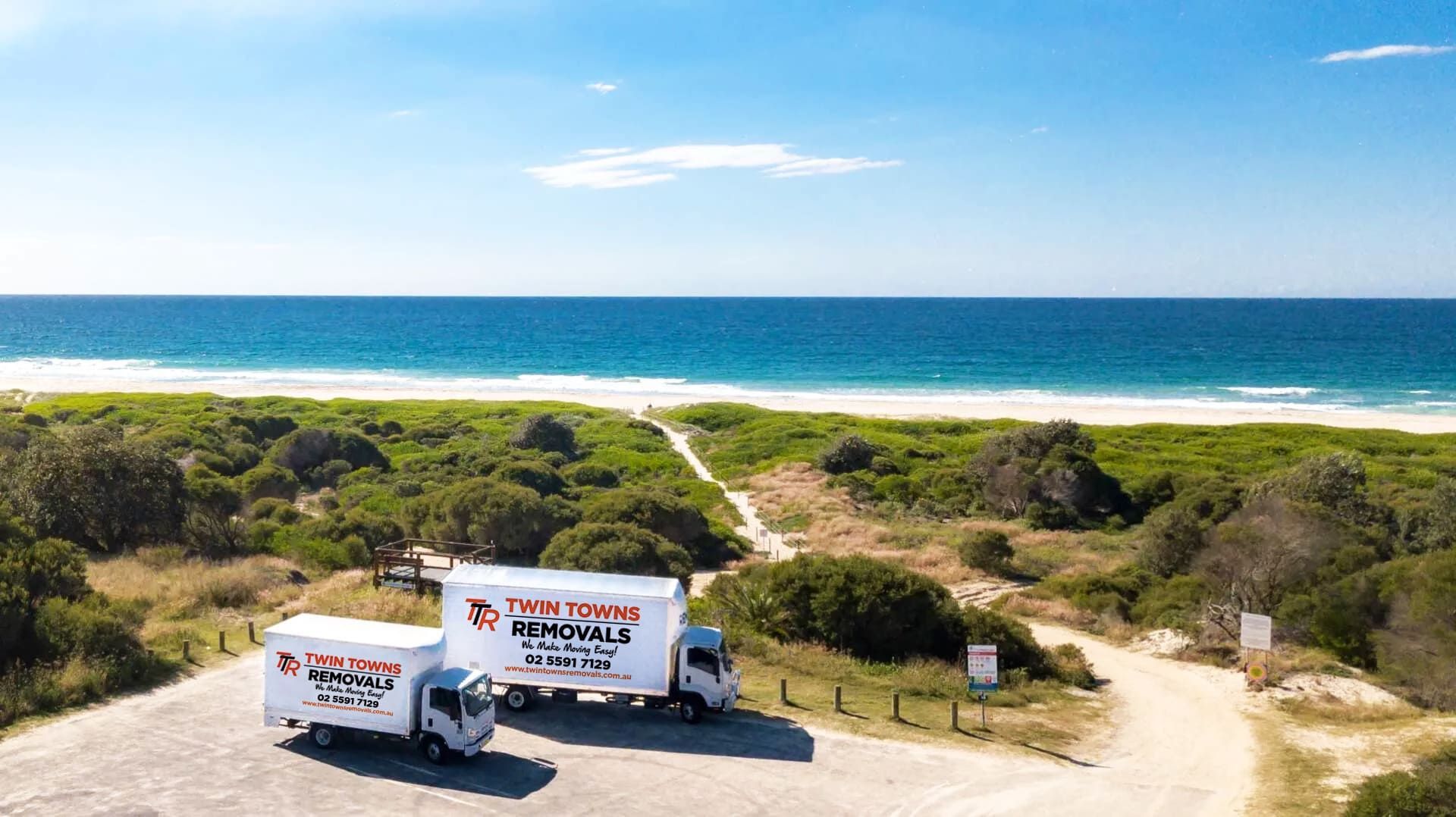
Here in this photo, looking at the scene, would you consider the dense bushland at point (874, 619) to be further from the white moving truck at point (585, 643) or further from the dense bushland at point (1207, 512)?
the dense bushland at point (1207, 512)

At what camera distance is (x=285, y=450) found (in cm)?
5062

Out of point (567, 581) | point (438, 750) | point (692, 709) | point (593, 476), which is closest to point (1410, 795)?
point (692, 709)

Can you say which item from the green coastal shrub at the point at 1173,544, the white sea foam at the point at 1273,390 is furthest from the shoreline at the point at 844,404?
the green coastal shrub at the point at 1173,544

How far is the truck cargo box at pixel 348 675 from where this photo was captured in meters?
16.7

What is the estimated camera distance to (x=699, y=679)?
19.1 meters

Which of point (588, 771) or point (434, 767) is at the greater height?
point (434, 767)

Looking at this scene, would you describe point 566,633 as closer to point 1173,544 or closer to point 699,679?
point 699,679

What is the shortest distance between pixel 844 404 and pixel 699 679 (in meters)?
81.3

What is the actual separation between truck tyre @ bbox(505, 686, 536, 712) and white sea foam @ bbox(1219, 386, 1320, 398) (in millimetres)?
103054

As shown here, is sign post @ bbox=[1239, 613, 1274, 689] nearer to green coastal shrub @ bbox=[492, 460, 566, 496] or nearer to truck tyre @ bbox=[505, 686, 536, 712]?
truck tyre @ bbox=[505, 686, 536, 712]

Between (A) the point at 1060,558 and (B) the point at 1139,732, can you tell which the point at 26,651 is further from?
(A) the point at 1060,558

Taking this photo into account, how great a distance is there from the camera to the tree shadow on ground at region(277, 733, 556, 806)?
52.7ft

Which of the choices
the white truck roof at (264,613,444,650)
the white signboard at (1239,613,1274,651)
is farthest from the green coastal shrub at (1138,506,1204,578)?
the white truck roof at (264,613,444,650)

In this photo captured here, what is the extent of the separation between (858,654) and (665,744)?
7941 millimetres
